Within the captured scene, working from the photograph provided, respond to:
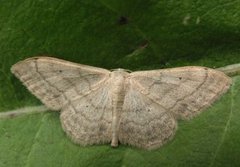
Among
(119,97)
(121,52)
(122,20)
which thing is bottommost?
(119,97)

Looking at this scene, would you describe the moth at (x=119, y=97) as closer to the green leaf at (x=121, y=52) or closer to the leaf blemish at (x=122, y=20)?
the green leaf at (x=121, y=52)

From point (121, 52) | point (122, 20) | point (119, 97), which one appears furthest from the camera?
point (119, 97)

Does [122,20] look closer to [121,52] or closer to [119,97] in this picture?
[121,52]

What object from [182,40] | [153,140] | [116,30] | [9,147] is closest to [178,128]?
[153,140]

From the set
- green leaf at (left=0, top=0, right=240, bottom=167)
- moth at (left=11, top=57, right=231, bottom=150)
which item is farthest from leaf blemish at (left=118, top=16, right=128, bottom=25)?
moth at (left=11, top=57, right=231, bottom=150)

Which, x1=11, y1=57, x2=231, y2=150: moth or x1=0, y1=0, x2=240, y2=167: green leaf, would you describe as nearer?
x1=0, y1=0, x2=240, y2=167: green leaf

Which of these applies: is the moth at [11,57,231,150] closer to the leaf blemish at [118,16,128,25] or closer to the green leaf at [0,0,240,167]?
the green leaf at [0,0,240,167]

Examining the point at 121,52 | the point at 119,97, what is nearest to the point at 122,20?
the point at 121,52
